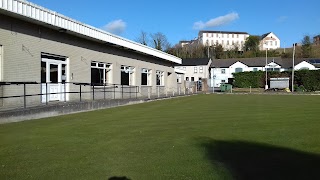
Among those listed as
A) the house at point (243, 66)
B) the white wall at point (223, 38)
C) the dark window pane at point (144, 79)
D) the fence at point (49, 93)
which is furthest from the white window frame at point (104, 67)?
the white wall at point (223, 38)

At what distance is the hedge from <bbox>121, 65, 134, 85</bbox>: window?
123 ft

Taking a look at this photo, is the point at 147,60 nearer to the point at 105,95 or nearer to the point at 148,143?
the point at 105,95

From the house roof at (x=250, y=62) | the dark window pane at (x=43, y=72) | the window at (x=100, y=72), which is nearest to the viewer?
the dark window pane at (x=43, y=72)

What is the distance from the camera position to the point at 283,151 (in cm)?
698

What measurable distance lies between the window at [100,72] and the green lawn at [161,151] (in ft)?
38.1

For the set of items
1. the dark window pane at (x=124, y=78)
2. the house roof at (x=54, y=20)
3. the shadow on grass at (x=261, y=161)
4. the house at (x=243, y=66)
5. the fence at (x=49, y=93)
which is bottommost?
the shadow on grass at (x=261, y=161)

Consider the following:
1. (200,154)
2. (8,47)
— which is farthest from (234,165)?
(8,47)

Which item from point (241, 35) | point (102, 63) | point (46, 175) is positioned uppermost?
point (241, 35)

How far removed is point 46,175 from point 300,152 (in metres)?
4.68

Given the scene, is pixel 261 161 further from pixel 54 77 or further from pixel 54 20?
pixel 54 77

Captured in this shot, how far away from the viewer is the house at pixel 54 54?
47.6 feet

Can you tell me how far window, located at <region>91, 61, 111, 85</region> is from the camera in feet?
73.8

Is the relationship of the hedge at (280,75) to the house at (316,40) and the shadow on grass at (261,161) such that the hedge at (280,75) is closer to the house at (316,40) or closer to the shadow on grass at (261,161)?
the shadow on grass at (261,161)

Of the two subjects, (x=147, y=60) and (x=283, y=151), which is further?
(x=147, y=60)
